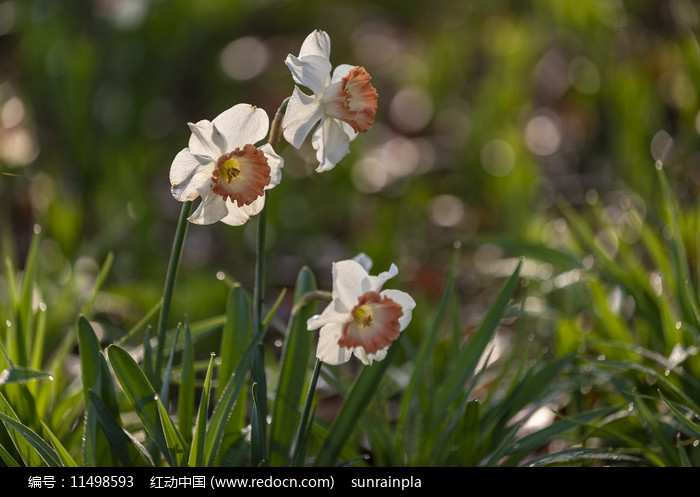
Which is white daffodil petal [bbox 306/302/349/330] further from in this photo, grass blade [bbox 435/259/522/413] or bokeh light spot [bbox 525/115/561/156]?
bokeh light spot [bbox 525/115/561/156]

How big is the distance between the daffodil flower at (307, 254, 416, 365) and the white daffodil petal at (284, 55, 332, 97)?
0.75ft

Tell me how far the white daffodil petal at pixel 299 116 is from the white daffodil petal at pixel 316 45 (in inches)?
2.1

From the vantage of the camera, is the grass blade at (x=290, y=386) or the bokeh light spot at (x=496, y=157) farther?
the bokeh light spot at (x=496, y=157)

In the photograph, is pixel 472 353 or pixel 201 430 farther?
pixel 472 353

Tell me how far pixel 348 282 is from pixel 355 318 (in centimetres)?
5

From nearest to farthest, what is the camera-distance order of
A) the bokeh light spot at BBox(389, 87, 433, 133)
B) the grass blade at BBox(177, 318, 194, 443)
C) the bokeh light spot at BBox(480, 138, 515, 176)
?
the grass blade at BBox(177, 318, 194, 443)
the bokeh light spot at BBox(480, 138, 515, 176)
the bokeh light spot at BBox(389, 87, 433, 133)

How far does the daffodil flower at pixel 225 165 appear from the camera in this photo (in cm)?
91

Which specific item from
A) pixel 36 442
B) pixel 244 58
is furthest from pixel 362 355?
pixel 244 58

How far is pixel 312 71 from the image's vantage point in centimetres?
94

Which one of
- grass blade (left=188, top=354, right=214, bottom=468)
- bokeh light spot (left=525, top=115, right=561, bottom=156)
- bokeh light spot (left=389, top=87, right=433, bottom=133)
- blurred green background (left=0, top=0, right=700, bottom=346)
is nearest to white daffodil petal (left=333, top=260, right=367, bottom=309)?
grass blade (left=188, top=354, right=214, bottom=468)

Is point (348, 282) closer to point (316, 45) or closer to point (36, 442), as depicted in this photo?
point (316, 45)

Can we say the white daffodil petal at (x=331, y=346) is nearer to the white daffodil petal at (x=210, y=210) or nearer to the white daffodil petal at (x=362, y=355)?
the white daffodil petal at (x=362, y=355)

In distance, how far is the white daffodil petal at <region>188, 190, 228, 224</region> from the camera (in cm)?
93

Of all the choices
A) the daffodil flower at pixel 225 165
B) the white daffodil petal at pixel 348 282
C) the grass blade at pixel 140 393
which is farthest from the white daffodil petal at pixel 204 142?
→ the grass blade at pixel 140 393
